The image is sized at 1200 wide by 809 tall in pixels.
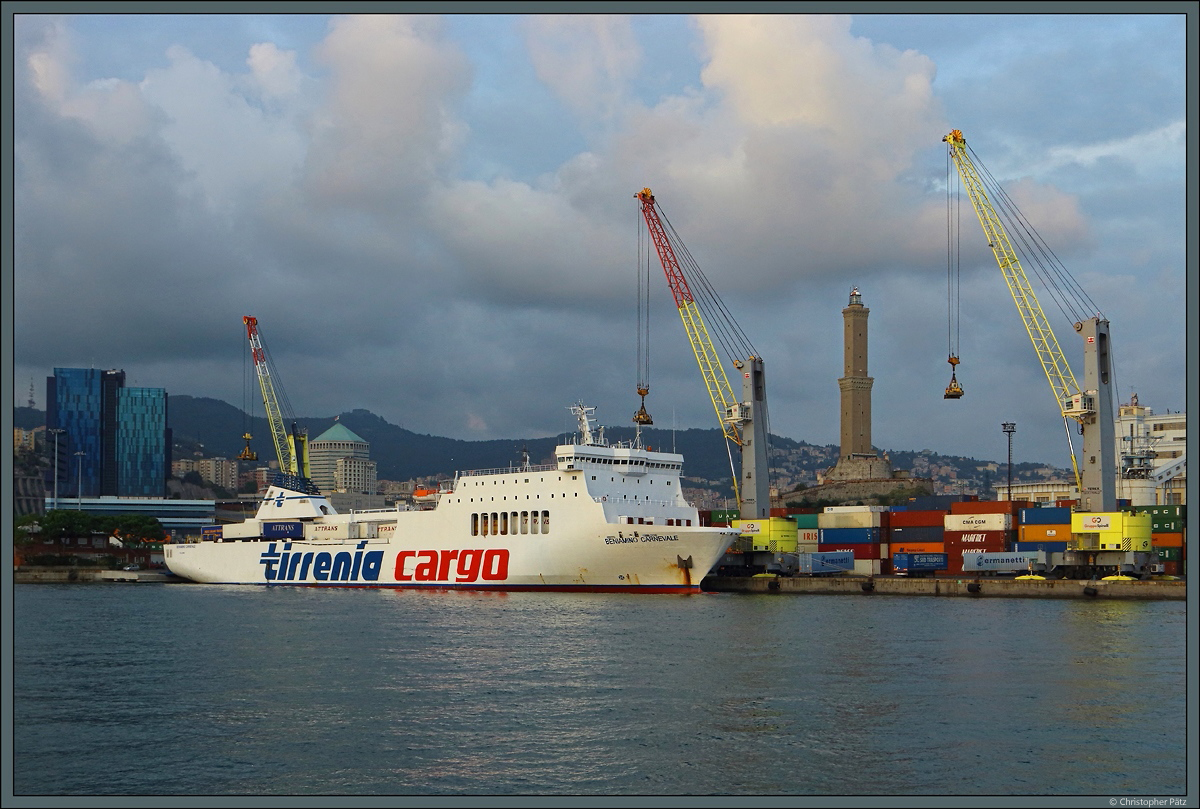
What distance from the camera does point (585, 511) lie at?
2238 inches

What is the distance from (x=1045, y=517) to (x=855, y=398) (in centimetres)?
9648

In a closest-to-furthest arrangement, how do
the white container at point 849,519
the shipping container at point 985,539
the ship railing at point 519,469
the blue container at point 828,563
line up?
the ship railing at point 519,469 → the shipping container at point 985,539 → the blue container at point 828,563 → the white container at point 849,519

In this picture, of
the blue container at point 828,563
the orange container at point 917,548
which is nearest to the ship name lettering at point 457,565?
the blue container at point 828,563

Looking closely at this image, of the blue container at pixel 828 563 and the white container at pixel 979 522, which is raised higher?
the white container at pixel 979 522

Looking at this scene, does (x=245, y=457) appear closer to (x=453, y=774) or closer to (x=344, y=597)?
(x=344, y=597)

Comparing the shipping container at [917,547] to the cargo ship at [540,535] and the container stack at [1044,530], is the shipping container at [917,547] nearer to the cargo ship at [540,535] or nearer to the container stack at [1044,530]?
the container stack at [1044,530]

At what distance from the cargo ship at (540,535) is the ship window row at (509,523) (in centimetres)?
6

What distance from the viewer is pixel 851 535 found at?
240ft

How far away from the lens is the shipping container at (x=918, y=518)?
232 ft

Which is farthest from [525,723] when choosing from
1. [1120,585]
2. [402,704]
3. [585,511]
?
[1120,585]

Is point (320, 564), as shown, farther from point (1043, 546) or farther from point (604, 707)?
point (604, 707)

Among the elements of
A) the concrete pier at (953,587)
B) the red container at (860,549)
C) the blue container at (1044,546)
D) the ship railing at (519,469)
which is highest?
the ship railing at (519,469)

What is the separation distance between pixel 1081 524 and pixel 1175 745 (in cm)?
4457

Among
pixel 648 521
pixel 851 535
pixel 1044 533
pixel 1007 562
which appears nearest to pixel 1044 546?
pixel 1044 533
